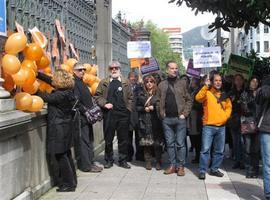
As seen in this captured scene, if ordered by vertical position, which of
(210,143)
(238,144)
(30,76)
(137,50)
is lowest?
(238,144)

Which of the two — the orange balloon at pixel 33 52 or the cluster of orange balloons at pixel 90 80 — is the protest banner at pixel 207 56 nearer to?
the cluster of orange balloons at pixel 90 80

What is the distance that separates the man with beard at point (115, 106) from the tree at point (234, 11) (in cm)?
176

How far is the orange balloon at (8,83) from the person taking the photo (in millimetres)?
6980

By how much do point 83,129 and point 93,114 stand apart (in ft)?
1.03

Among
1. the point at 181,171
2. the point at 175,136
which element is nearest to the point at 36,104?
the point at 175,136

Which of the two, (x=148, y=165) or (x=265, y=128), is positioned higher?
(x=265, y=128)

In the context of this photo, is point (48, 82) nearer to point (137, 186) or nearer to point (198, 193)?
point (137, 186)

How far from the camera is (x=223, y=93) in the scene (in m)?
9.35

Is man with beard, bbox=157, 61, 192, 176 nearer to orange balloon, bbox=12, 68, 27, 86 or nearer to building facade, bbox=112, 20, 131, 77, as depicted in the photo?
orange balloon, bbox=12, 68, 27, 86

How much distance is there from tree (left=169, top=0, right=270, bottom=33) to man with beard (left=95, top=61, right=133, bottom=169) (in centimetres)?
176

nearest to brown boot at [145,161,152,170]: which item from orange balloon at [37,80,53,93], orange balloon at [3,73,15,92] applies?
orange balloon at [37,80,53,93]

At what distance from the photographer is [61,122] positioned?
7836mm

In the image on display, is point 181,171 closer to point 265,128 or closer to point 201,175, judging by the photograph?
point 201,175

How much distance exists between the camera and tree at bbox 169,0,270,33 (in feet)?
28.7
